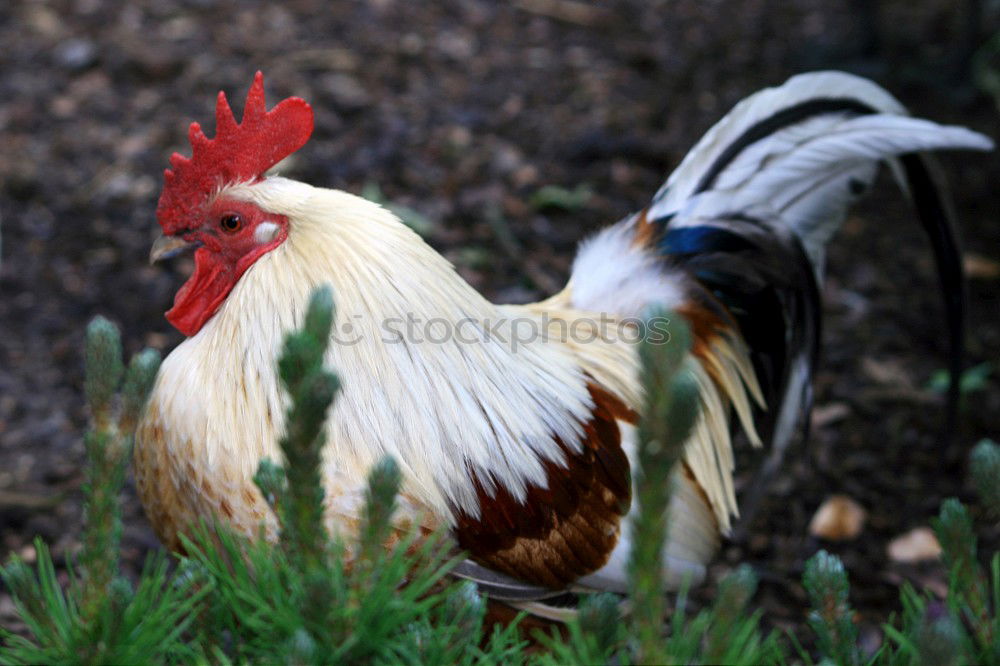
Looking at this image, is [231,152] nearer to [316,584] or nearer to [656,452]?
[316,584]

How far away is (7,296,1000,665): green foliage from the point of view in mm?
1201

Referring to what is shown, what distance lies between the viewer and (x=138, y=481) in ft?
8.09

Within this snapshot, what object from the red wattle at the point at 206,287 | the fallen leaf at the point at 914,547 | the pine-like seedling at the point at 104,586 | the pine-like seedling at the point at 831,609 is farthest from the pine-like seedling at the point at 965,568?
the fallen leaf at the point at 914,547

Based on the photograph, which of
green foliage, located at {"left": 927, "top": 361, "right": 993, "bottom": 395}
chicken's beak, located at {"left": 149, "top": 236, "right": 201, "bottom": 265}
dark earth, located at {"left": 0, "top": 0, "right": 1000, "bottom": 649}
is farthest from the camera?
green foliage, located at {"left": 927, "top": 361, "right": 993, "bottom": 395}

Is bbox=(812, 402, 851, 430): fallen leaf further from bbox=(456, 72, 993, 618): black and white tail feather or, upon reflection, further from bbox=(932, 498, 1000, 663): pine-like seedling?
bbox=(932, 498, 1000, 663): pine-like seedling

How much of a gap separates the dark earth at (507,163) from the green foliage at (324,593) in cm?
195

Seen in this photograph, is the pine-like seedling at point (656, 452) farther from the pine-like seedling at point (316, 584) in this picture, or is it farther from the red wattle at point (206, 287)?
the red wattle at point (206, 287)

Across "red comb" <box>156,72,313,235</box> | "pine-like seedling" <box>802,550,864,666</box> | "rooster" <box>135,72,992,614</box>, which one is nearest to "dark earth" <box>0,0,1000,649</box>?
"rooster" <box>135,72,992,614</box>

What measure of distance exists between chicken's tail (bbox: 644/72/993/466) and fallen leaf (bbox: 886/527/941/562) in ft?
2.94

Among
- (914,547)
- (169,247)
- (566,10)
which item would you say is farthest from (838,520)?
(566,10)

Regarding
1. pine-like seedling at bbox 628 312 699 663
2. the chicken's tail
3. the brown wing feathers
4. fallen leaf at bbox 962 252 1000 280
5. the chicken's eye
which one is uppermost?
pine-like seedling at bbox 628 312 699 663

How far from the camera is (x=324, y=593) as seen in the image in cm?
129

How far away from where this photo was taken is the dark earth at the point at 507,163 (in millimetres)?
3871

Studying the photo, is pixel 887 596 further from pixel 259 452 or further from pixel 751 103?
pixel 259 452
